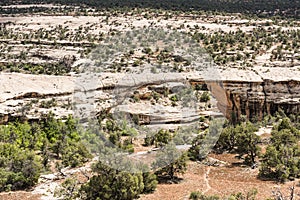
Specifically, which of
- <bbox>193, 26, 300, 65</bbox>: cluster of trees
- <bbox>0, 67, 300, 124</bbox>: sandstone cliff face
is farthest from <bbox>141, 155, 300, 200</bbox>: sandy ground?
<bbox>193, 26, 300, 65</bbox>: cluster of trees

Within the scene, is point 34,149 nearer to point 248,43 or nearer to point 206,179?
point 206,179

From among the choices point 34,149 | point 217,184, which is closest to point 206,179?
point 217,184

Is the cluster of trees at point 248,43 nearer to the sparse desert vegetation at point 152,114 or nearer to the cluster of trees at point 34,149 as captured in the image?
the sparse desert vegetation at point 152,114

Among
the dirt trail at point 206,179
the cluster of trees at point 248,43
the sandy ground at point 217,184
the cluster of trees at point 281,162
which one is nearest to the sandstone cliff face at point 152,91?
the cluster of trees at point 248,43

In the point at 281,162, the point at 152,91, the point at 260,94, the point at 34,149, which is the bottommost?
the point at 281,162

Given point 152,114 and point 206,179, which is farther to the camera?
point 152,114

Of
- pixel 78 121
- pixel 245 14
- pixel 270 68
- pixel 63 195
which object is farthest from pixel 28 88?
pixel 245 14

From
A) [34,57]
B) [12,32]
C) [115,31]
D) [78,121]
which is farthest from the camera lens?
[12,32]

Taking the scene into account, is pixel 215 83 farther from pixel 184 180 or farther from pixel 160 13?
pixel 160 13
